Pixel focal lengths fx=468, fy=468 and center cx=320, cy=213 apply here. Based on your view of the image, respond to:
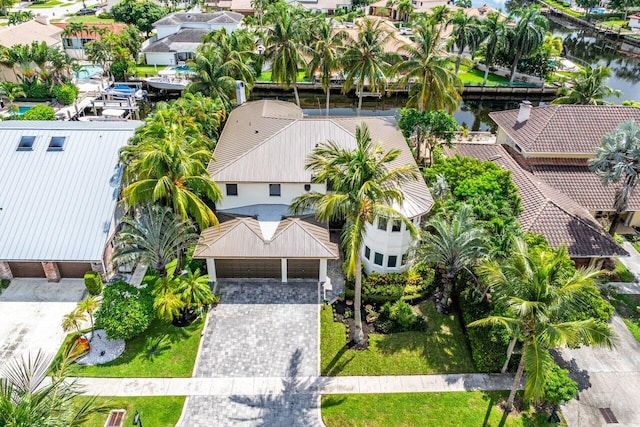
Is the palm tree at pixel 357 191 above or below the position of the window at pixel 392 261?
above

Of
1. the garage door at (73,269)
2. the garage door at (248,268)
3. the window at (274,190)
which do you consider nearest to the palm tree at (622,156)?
the window at (274,190)

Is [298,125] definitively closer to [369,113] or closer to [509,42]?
[369,113]

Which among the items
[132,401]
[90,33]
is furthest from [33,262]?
[90,33]

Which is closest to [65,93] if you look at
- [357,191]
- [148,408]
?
[148,408]

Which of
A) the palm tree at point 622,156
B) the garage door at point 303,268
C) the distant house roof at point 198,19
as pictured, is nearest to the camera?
the palm tree at point 622,156

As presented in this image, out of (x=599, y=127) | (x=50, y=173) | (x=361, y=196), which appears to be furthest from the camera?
(x=599, y=127)

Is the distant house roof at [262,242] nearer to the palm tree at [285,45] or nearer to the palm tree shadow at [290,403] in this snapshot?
the palm tree shadow at [290,403]
